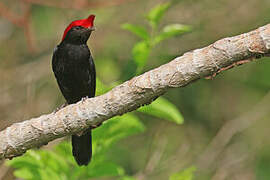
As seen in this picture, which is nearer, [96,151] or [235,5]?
[96,151]

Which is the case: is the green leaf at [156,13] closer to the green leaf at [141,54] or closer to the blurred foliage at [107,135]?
the blurred foliage at [107,135]

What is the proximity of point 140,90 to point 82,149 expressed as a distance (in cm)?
104

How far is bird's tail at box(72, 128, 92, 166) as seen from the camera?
3.24m

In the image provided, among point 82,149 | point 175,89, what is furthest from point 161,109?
point 175,89

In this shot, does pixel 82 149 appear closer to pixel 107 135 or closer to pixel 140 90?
pixel 107 135

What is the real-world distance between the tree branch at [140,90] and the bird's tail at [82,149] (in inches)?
7.7

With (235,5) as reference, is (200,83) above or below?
below

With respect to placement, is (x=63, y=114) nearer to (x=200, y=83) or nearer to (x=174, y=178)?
(x=174, y=178)

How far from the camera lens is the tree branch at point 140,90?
2.37 metres

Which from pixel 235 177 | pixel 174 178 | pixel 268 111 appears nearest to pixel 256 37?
pixel 174 178

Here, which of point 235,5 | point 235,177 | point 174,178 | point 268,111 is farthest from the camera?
point 268,111

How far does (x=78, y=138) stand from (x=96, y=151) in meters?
0.70

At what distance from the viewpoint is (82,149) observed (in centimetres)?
349

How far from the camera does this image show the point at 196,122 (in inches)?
264
